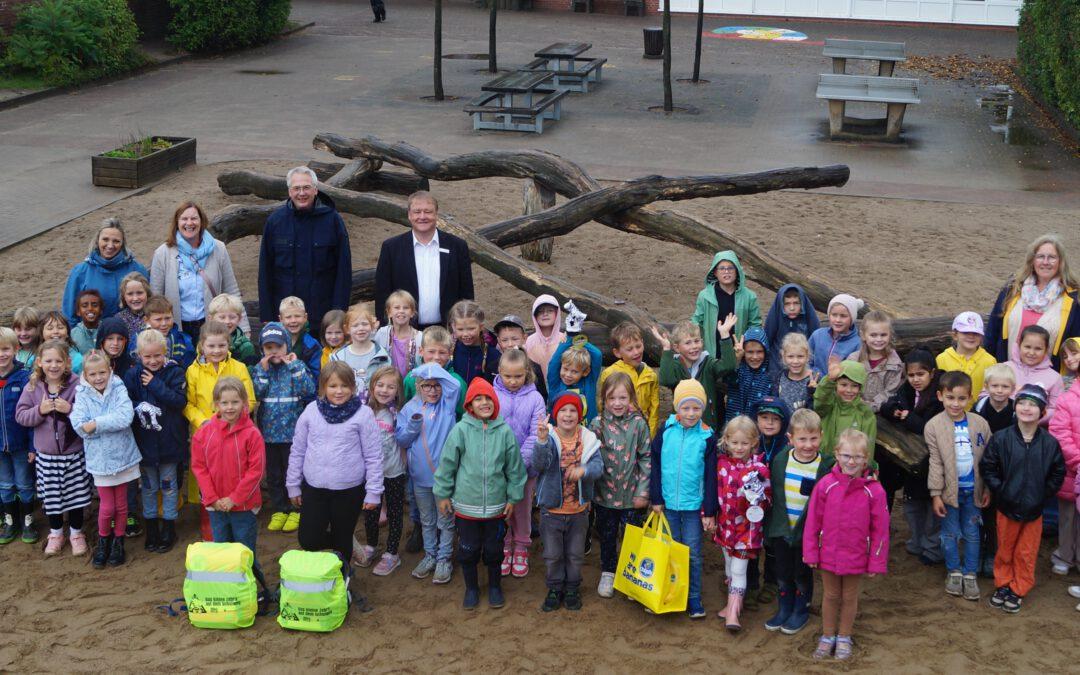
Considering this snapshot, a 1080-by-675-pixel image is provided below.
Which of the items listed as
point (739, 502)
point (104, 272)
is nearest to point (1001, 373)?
point (739, 502)

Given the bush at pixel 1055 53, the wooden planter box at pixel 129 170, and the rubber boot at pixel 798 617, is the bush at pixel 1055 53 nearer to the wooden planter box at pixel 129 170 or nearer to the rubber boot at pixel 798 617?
the wooden planter box at pixel 129 170

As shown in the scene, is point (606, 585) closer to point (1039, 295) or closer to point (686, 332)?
point (686, 332)

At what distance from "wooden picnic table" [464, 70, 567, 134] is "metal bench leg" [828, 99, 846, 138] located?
4.74 m

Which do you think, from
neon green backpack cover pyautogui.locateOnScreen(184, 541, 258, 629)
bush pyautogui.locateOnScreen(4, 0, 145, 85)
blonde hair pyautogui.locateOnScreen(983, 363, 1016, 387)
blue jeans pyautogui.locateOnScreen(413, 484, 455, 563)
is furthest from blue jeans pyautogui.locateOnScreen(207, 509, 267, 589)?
bush pyautogui.locateOnScreen(4, 0, 145, 85)

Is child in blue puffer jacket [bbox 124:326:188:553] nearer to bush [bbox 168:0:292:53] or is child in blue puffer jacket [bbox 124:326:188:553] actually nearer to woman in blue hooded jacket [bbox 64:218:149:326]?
woman in blue hooded jacket [bbox 64:218:149:326]

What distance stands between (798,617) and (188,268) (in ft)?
16.1

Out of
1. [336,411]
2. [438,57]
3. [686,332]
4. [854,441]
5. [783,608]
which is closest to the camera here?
[854,441]

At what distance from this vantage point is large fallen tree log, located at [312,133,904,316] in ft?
32.2

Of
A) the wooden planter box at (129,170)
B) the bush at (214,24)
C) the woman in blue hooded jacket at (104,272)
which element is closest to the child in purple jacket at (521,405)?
the woman in blue hooded jacket at (104,272)

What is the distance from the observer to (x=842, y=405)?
6.69 meters

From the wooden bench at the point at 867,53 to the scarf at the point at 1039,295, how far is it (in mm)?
15976

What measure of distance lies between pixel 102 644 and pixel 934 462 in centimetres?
482

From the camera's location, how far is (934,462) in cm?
661

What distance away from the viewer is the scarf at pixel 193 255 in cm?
823
